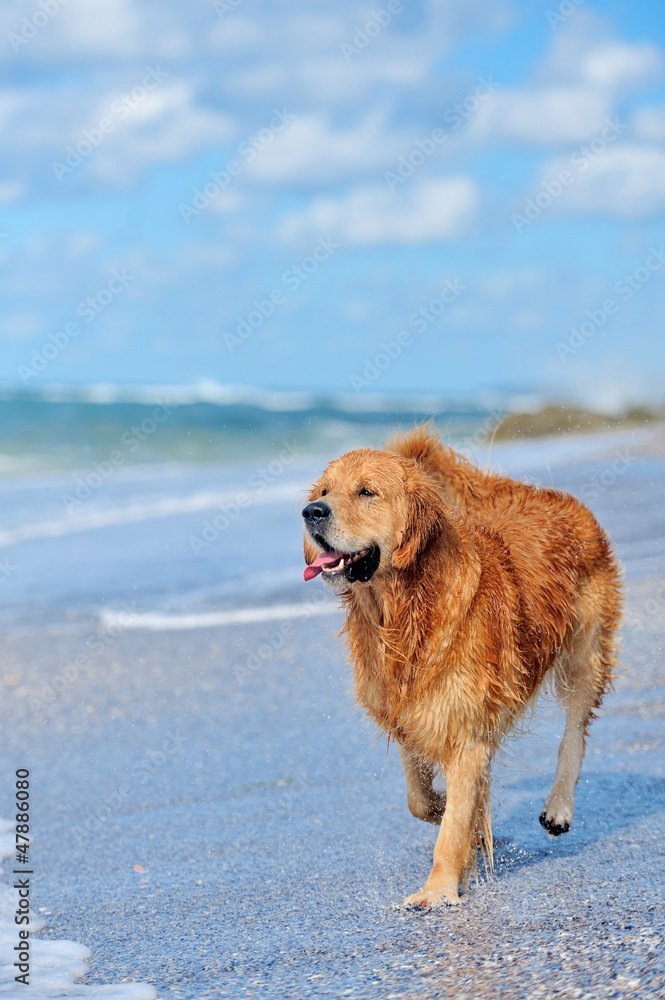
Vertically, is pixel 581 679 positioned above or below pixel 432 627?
above

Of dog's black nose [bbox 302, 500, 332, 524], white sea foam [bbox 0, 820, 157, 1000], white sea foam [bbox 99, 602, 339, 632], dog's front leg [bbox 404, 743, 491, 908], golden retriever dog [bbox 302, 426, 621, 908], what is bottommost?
white sea foam [bbox 0, 820, 157, 1000]

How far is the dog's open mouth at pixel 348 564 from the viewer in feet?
13.5

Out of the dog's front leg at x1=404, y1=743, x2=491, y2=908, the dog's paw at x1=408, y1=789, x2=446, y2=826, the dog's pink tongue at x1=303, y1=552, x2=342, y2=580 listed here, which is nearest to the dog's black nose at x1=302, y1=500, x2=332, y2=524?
the dog's pink tongue at x1=303, y1=552, x2=342, y2=580

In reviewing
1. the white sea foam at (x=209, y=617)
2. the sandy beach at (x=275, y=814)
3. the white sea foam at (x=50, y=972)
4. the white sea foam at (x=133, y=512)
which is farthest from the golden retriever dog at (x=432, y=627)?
the white sea foam at (x=133, y=512)

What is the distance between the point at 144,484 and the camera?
20969 millimetres

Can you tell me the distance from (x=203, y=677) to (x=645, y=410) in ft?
80.2

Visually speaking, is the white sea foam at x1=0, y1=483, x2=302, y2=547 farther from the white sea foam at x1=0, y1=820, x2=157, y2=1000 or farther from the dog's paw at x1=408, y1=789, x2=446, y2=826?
the white sea foam at x1=0, y1=820, x2=157, y2=1000

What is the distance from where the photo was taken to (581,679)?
5.30 meters

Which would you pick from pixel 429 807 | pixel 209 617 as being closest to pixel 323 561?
pixel 429 807

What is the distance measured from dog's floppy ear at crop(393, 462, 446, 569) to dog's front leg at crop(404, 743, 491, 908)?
31.7 inches

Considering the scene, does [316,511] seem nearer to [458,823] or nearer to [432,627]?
[432,627]

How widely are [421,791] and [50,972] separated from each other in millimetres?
1719

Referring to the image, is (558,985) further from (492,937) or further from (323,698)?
(323,698)

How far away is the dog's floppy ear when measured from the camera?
411cm
